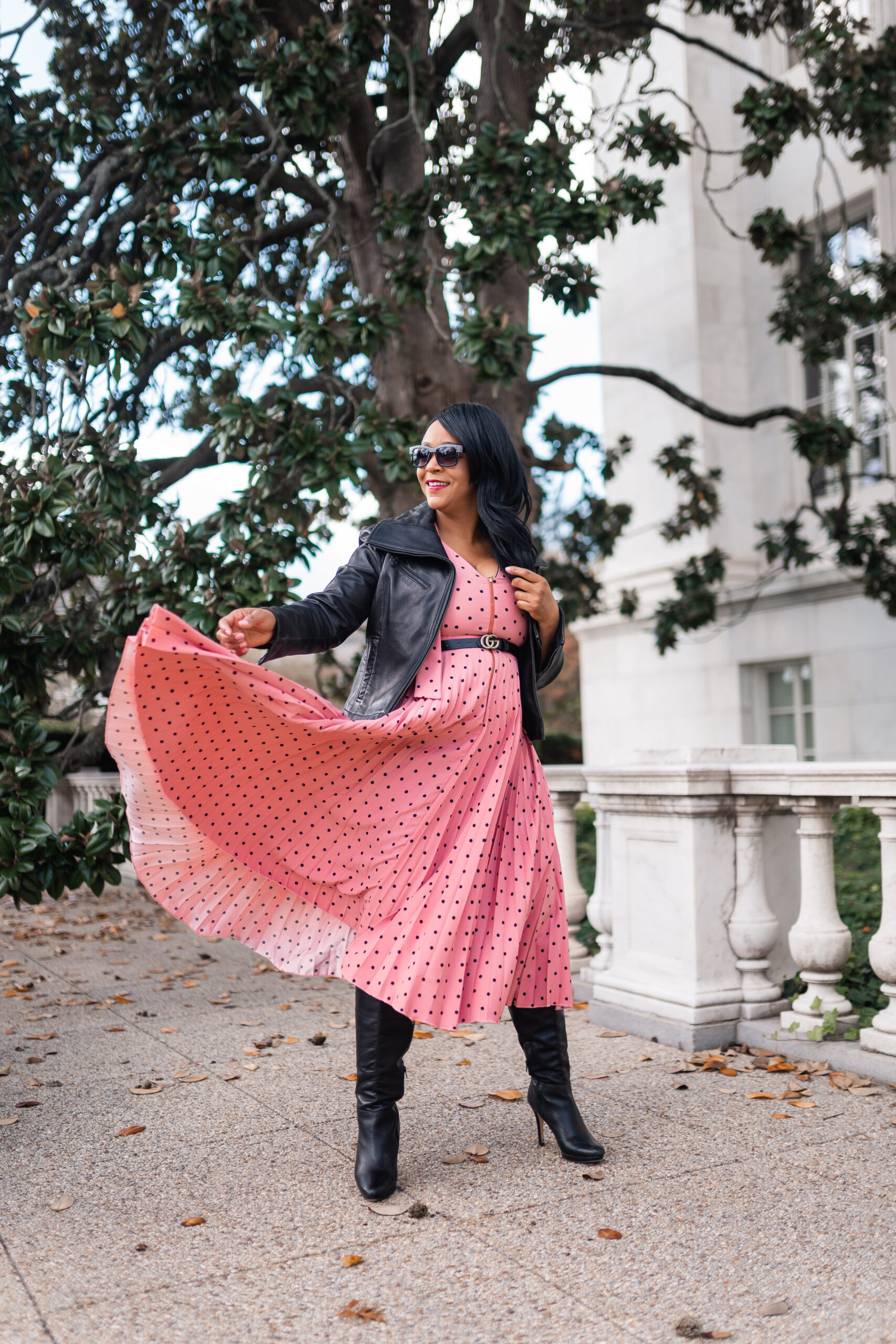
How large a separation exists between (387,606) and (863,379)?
11.2 m

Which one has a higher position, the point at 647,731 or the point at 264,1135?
the point at 647,731

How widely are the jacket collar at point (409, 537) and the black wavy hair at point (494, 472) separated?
156 millimetres

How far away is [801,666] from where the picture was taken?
13.4 m

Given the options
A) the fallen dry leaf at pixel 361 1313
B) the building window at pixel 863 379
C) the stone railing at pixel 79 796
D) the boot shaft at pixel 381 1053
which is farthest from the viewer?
the building window at pixel 863 379

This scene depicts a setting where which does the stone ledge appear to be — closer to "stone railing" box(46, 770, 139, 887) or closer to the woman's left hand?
the woman's left hand

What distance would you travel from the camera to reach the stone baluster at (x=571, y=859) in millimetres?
5547

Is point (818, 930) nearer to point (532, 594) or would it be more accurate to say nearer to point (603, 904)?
point (603, 904)

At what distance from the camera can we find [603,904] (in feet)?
16.7

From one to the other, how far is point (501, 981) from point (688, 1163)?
2.48 feet

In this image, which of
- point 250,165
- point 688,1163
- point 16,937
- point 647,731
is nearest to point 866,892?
point 688,1163

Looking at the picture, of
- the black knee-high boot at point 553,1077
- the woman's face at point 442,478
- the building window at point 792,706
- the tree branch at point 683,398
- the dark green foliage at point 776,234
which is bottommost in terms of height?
the black knee-high boot at point 553,1077

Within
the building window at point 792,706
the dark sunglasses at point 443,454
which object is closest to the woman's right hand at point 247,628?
the dark sunglasses at point 443,454

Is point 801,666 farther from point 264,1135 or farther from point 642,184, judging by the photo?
point 264,1135

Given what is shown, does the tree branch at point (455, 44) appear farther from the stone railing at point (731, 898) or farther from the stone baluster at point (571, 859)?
the stone railing at point (731, 898)
